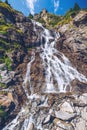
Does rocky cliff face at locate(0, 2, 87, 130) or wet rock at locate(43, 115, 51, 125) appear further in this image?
rocky cliff face at locate(0, 2, 87, 130)

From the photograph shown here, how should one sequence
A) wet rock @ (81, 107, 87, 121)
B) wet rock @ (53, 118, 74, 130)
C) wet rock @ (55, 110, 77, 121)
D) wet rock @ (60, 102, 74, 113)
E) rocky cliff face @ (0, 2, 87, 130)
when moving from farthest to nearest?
wet rock @ (60, 102, 74, 113) < rocky cliff face @ (0, 2, 87, 130) < wet rock @ (81, 107, 87, 121) < wet rock @ (55, 110, 77, 121) < wet rock @ (53, 118, 74, 130)

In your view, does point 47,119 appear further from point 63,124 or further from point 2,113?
point 2,113

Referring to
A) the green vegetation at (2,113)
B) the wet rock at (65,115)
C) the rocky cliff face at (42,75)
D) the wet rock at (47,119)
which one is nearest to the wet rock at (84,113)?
the rocky cliff face at (42,75)

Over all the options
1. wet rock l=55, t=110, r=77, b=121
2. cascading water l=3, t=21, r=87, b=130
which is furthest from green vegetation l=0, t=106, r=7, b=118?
wet rock l=55, t=110, r=77, b=121

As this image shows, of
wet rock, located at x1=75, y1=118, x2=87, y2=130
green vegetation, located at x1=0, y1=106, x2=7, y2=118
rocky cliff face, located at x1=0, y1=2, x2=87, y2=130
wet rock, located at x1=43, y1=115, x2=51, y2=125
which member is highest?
rocky cliff face, located at x1=0, y1=2, x2=87, y2=130

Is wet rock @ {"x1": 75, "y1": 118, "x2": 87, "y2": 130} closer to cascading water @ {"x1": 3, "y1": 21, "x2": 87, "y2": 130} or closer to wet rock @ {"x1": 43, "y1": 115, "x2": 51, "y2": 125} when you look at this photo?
wet rock @ {"x1": 43, "y1": 115, "x2": 51, "y2": 125}

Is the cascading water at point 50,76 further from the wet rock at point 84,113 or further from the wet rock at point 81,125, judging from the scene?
the wet rock at point 84,113

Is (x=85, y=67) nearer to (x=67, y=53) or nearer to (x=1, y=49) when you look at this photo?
(x=67, y=53)
